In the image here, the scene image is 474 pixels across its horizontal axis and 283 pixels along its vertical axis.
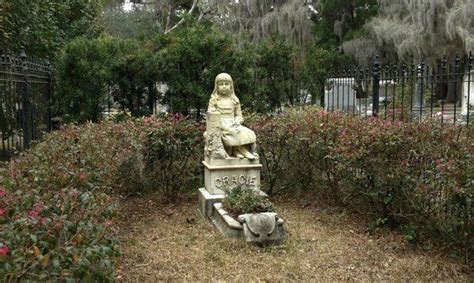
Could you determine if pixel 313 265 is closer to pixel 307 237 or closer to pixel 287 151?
pixel 307 237

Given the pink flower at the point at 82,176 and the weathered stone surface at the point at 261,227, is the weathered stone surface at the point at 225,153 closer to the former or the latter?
the weathered stone surface at the point at 261,227

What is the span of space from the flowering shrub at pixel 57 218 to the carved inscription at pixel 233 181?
172cm

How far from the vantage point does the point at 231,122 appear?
6582 mm

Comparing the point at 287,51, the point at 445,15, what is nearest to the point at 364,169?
the point at 287,51

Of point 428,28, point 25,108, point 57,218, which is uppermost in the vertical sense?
point 428,28

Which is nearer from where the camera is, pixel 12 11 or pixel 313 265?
pixel 313 265

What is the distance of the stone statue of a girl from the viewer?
6.44 metres

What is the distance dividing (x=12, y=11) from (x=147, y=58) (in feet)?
8.77

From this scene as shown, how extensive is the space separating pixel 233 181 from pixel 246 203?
73 cm

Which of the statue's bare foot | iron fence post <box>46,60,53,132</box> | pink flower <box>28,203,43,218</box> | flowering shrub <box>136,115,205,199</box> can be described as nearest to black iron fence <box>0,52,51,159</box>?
iron fence post <box>46,60,53,132</box>

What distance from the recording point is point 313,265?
4.83 m

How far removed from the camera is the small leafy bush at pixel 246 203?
576cm

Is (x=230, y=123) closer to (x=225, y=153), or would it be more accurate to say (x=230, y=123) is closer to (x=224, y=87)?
(x=225, y=153)

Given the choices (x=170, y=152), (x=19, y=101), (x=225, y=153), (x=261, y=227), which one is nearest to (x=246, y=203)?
(x=261, y=227)
